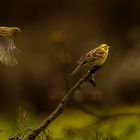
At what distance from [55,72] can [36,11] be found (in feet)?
2.18

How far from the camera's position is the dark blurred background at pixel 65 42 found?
616cm

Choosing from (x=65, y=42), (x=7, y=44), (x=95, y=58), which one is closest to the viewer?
(x=95, y=58)

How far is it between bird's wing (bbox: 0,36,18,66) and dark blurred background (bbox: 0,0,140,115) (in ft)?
12.5

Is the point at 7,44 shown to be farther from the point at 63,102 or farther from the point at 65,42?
the point at 65,42

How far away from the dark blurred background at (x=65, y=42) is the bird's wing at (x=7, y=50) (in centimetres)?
381

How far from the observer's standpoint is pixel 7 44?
2.16 m

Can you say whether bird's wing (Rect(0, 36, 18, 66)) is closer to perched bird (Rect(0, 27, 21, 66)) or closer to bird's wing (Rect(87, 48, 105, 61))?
perched bird (Rect(0, 27, 21, 66))

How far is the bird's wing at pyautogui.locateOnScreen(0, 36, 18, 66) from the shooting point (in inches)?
83.7

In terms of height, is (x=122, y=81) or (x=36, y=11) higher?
(x=36, y=11)

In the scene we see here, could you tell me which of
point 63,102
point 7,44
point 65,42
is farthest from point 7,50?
point 65,42

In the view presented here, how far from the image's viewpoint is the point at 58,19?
6.60 metres

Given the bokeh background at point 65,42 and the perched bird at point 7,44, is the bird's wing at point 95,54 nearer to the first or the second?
the perched bird at point 7,44

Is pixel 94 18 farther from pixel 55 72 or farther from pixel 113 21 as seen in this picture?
pixel 55 72

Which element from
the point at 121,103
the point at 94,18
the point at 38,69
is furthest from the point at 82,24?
the point at 121,103
